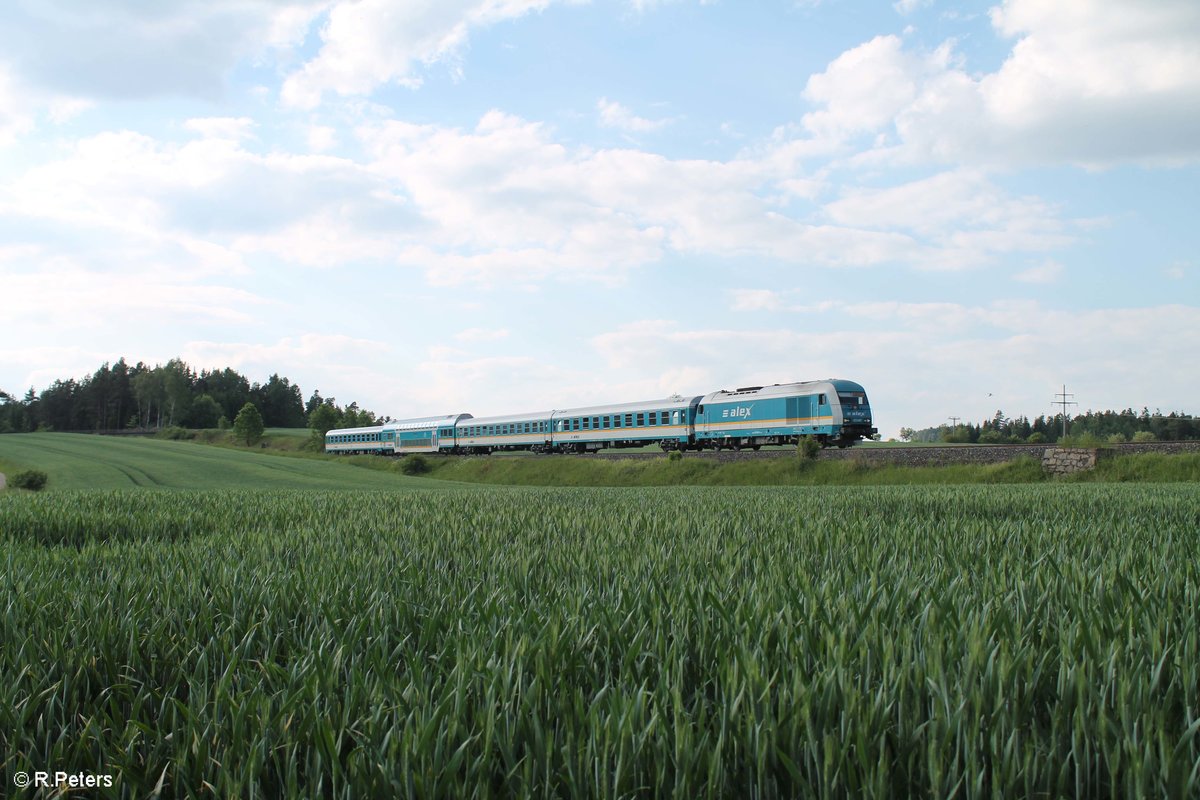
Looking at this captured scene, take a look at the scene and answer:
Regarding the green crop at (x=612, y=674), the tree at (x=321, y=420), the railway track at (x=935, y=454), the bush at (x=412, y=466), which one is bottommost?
the bush at (x=412, y=466)

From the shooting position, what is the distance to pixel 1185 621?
2.10 metres

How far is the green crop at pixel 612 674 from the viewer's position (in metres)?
1.30

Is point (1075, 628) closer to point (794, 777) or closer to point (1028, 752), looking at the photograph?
point (1028, 752)

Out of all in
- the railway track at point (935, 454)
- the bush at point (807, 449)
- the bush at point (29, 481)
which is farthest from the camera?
the bush at point (807, 449)

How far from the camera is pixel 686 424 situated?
124 feet

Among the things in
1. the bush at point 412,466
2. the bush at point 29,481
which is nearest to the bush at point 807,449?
the bush at point 29,481

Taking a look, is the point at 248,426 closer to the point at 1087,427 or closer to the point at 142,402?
the point at 142,402

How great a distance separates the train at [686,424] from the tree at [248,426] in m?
33.8

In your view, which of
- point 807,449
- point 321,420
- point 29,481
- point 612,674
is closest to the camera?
point 612,674

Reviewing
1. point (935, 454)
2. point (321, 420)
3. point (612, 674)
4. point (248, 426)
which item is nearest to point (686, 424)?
point (935, 454)

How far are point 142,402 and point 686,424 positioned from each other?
393ft

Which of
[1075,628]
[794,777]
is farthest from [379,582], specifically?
[1075,628]

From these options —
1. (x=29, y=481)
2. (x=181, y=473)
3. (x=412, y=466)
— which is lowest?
(x=412, y=466)

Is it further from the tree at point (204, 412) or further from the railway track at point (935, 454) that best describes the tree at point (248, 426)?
the railway track at point (935, 454)
